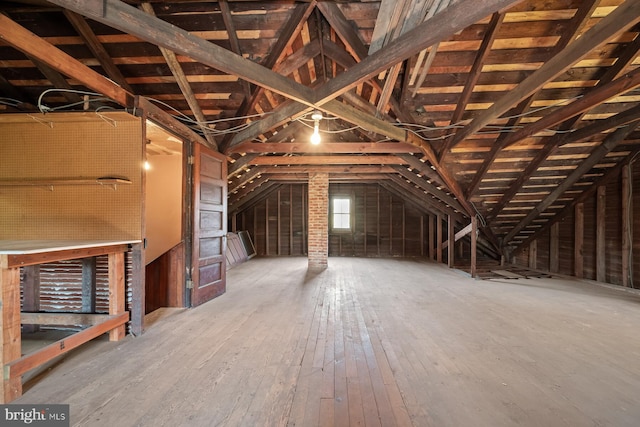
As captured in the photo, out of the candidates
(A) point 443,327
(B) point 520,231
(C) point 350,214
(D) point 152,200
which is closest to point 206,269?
(D) point 152,200

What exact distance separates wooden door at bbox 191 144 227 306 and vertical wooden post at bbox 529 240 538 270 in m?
7.03

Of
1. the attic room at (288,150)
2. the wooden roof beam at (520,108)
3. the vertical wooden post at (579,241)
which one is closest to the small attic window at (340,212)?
the attic room at (288,150)

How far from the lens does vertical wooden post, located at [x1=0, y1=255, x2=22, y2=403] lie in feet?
5.16

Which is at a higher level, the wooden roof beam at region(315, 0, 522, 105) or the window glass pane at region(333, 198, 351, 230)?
the wooden roof beam at region(315, 0, 522, 105)

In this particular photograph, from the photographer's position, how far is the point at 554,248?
585 centimetres

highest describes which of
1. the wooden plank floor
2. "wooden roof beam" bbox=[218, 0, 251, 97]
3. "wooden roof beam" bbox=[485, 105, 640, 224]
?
"wooden roof beam" bbox=[218, 0, 251, 97]

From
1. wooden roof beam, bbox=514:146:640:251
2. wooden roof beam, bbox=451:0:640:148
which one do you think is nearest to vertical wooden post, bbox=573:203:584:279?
wooden roof beam, bbox=514:146:640:251

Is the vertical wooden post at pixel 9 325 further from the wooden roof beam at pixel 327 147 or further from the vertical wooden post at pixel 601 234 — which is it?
the vertical wooden post at pixel 601 234

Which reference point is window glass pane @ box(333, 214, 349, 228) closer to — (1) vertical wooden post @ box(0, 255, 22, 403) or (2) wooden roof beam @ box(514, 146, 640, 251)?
(2) wooden roof beam @ box(514, 146, 640, 251)

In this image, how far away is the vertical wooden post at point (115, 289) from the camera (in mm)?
2391

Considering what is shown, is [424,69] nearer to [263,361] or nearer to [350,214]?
[263,361]

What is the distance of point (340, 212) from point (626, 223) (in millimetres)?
6167

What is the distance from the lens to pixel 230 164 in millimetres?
5176

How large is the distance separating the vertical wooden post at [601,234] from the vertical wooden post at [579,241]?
0.33m
